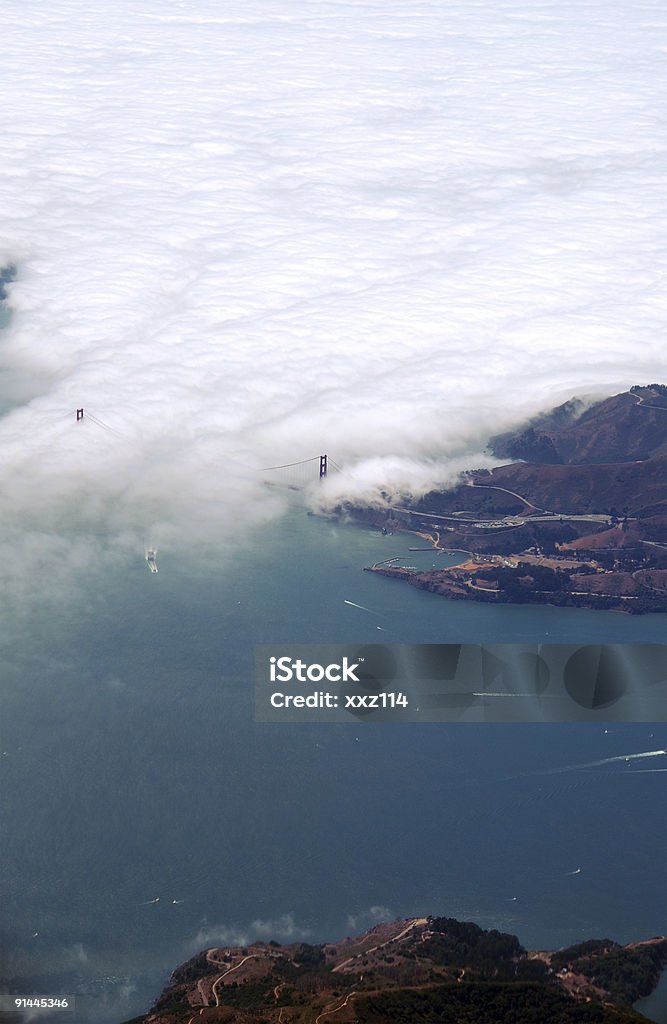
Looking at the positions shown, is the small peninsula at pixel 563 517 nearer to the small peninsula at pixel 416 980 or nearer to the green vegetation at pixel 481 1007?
the small peninsula at pixel 416 980

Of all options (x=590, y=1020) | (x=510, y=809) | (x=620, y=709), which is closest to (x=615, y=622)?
(x=620, y=709)

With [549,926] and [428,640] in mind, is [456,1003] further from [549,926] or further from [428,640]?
[428,640]

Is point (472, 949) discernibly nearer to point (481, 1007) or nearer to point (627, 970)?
point (481, 1007)

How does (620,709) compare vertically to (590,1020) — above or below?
above

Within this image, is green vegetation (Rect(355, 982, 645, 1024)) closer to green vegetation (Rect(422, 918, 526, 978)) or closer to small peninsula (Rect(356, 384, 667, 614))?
green vegetation (Rect(422, 918, 526, 978))

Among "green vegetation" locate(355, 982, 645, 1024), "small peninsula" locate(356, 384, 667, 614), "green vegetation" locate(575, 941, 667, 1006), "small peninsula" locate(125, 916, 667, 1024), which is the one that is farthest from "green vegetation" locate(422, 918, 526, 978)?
"small peninsula" locate(356, 384, 667, 614)

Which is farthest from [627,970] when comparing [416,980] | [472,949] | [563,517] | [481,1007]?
[563,517]
